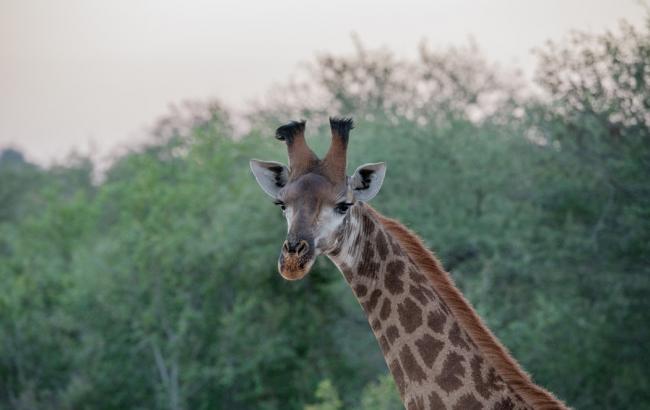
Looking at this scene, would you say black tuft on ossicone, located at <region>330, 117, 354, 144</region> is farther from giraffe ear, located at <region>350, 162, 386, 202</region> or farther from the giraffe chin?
the giraffe chin

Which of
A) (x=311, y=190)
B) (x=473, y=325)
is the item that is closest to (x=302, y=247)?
(x=311, y=190)

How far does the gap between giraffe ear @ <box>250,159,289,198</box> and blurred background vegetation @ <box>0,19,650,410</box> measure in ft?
31.4

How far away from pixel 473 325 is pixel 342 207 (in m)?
1.05

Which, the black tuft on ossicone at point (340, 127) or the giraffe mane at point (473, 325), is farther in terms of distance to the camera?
the black tuft on ossicone at point (340, 127)

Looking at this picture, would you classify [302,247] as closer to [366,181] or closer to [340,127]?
[366,181]

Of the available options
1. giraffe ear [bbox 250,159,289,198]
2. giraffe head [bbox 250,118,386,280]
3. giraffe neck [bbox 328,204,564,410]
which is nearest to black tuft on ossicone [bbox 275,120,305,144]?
giraffe head [bbox 250,118,386,280]

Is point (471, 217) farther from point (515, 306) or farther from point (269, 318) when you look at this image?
point (269, 318)

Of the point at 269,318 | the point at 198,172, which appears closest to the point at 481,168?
the point at 269,318

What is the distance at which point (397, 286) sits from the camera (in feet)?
23.3

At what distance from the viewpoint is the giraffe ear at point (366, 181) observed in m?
7.40

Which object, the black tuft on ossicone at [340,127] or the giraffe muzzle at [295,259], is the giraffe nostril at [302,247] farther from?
the black tuft on ossicone at [340,127]

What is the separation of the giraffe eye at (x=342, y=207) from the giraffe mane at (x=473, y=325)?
0.95 feet

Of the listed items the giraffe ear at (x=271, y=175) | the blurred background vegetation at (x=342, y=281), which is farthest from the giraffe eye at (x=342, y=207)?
the blurred background vegetation at (x=342, y=281)

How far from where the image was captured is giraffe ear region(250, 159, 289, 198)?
7.63m
